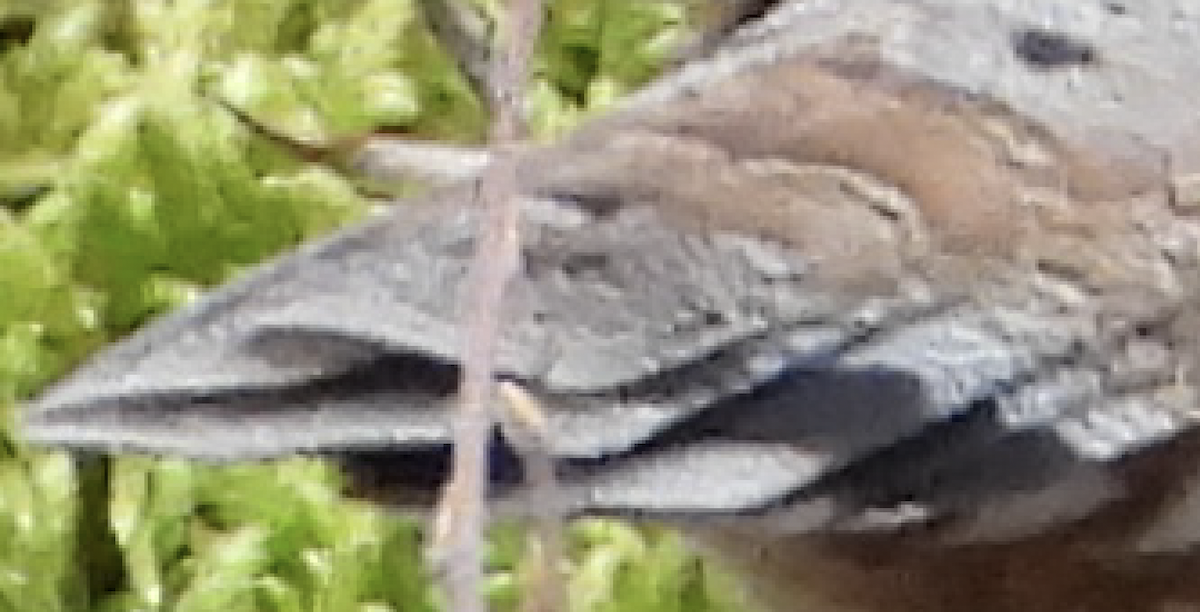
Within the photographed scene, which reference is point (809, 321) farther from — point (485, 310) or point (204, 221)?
point (204, 221)

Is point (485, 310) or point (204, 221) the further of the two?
point (204, 221)

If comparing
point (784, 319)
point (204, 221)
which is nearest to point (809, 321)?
point (784, 319)

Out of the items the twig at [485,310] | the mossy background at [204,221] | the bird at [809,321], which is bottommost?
the mossy background at [204,221]

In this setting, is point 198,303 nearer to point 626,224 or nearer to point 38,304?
point 626,224

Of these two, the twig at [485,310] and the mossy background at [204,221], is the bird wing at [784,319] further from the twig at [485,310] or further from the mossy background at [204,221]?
the mossy background at [204,221]

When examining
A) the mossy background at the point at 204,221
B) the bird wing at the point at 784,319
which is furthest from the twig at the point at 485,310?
the mossy background at the point at 204,221

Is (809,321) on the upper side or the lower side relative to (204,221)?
upper
